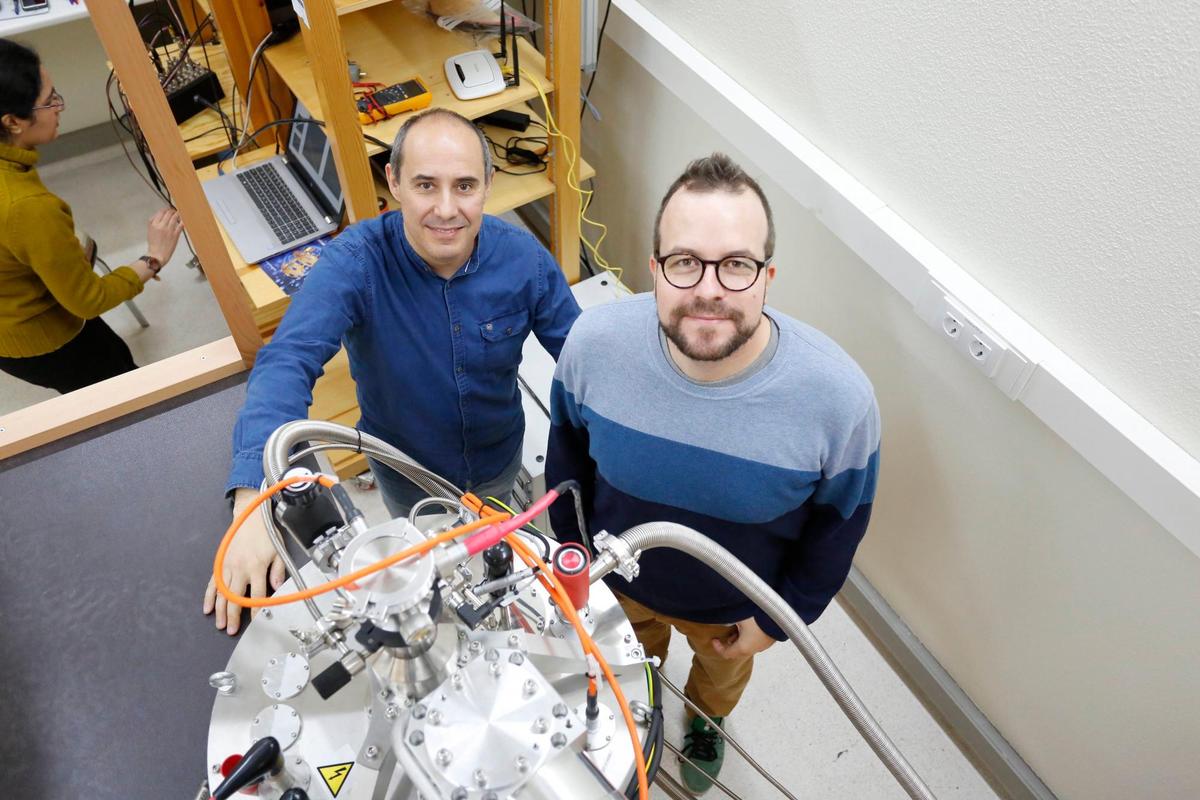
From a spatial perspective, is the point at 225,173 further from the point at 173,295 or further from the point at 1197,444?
the point at 1197,444

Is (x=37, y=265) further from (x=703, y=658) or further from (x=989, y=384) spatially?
(x=989, y=384)

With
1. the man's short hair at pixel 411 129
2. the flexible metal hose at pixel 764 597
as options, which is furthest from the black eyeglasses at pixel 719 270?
the man's short hair at pixel 411 129

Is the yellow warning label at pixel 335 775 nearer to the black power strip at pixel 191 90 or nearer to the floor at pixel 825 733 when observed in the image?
the floor at pixel 825 733

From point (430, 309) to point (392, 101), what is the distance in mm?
768

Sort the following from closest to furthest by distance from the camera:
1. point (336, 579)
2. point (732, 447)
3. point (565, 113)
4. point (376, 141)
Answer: point (336, 579) < point (732, 447) < point (376, 141) < point (565, 113)

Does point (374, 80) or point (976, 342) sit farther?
point (374, 80)

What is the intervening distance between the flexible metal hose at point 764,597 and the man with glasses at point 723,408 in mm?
273

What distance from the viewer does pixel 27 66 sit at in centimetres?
192

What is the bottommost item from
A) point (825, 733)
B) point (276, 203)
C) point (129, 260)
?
point (825, 733)

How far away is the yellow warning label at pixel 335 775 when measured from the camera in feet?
2.66

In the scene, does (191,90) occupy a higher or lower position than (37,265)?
higher

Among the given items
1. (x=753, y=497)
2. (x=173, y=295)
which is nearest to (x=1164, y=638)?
(x=753, y=497)

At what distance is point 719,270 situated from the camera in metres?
1.11

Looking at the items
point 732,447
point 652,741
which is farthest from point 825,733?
point 652,741
